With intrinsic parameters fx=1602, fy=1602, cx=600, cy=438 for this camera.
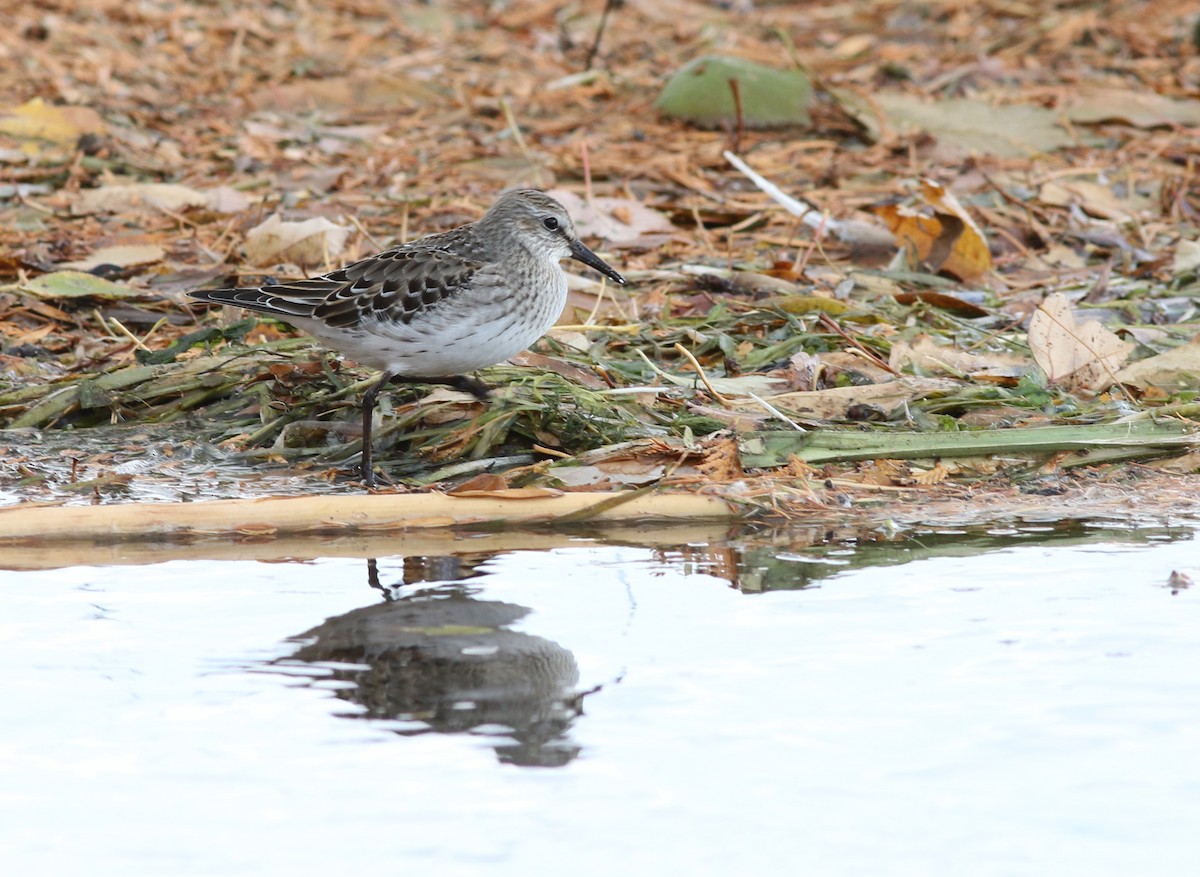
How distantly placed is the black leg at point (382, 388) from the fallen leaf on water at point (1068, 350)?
6.93 ft

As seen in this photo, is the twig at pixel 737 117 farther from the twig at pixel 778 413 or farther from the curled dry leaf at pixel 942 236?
the twig at pixel 778 413

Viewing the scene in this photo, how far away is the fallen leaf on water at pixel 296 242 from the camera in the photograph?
757 cm

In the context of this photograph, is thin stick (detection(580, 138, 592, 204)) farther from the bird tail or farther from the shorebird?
the bird tail

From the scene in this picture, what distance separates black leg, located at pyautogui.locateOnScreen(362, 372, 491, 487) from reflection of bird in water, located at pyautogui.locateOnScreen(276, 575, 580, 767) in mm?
1371

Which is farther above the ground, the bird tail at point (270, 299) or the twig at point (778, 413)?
the bird tail at point (270, 299)

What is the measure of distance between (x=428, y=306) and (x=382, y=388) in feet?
1.15

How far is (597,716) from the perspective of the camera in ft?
10.8

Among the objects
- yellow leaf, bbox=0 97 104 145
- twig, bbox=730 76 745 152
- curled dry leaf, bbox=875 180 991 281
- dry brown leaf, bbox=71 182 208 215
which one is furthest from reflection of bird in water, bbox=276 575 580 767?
yellow leaf, bbox=0 97 104 145

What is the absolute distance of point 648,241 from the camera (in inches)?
322

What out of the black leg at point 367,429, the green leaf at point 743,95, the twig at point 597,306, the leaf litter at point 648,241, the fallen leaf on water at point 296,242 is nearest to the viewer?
the black leg at point 367,429

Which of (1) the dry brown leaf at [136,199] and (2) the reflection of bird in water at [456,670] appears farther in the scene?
(1) the dry brown leaf at [136,199]

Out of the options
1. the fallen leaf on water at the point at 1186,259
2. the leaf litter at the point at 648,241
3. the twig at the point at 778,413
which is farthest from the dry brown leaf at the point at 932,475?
the fallen leaf on water at the point at 1186,259

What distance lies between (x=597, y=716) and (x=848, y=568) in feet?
4.12

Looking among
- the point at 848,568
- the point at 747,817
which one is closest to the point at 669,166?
the point at 848,568
